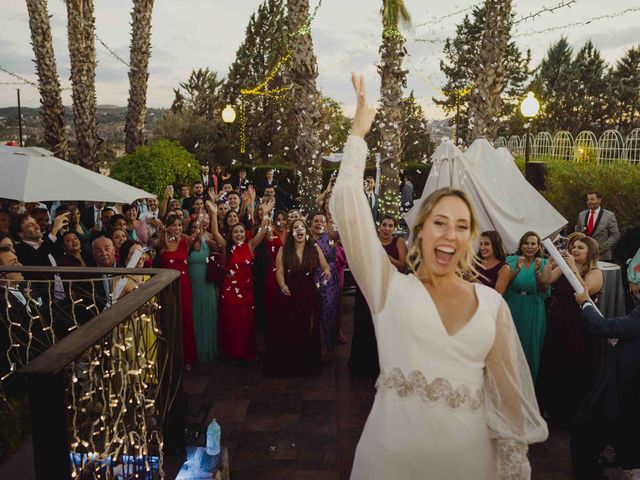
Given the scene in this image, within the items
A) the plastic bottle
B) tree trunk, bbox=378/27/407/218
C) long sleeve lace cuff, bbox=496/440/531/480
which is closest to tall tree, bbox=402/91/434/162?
tree trunk, bbox=378/27/407/218

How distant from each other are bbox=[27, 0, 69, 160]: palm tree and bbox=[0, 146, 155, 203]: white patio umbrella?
607 cm

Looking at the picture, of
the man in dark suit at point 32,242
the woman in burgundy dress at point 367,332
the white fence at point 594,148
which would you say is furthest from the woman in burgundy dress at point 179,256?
the white fence at point 594,148

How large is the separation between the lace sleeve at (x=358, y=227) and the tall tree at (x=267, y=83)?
27896 mm

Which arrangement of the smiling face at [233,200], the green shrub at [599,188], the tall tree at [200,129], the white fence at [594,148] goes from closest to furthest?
the smiling face at [233,200]
the green shrub at [599,188]
the white fence at [594,148]
the tall tree at [200,129]

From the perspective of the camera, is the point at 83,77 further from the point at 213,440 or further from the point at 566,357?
the point at 566,357

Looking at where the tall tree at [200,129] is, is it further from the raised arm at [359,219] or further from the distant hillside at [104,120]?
the raised arm at [359,219]

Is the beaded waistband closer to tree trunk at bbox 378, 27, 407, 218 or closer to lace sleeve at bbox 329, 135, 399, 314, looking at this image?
lace sleeve at bbox 329, 135, 399, 314

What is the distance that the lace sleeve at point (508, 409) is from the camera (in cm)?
175

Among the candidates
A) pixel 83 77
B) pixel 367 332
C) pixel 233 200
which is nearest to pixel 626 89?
pixel 83 77

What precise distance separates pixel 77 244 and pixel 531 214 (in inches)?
210

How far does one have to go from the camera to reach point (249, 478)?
12.7 ft

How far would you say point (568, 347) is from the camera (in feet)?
15.2

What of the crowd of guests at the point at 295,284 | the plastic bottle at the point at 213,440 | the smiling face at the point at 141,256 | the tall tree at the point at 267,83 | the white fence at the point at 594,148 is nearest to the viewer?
the plastic bottle at the point at 213,440

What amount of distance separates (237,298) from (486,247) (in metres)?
2.78
